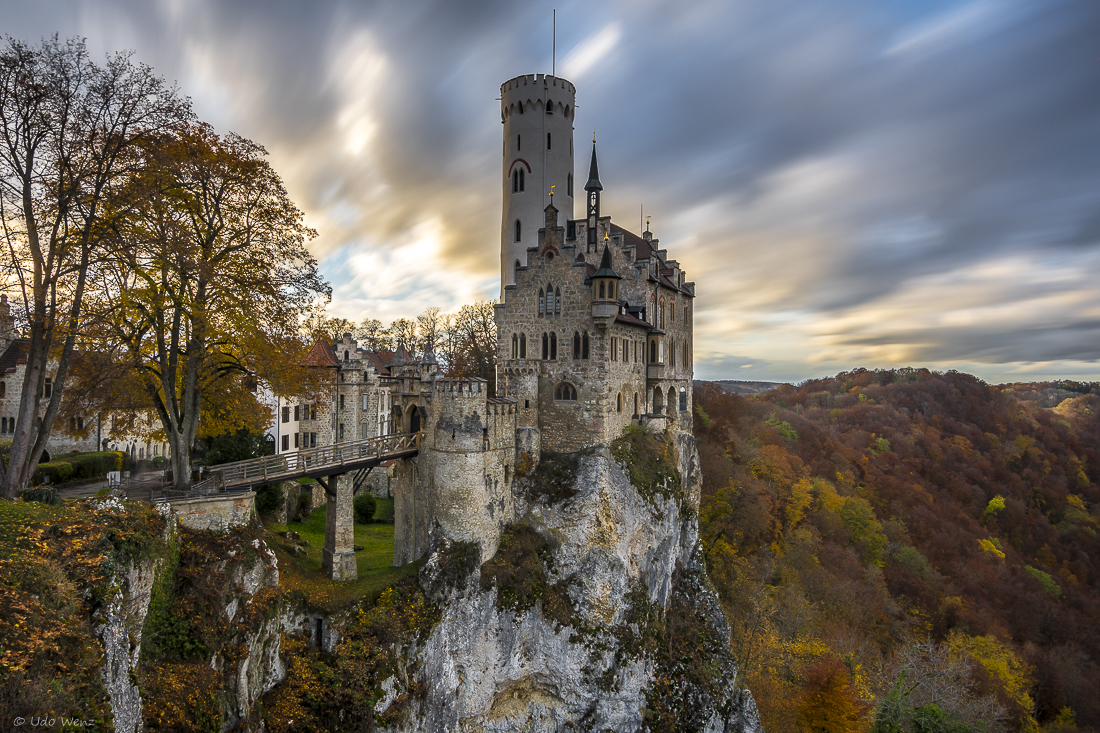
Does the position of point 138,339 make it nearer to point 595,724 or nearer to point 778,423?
point 595,724

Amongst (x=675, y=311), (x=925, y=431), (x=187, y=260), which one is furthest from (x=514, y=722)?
(x=925, y=431)

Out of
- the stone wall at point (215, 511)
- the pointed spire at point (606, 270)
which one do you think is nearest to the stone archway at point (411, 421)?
the stone wall at point (215, 511)

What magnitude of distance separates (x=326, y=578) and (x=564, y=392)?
44.0 feet

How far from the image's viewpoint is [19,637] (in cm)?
878

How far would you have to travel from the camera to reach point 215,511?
55.3ft

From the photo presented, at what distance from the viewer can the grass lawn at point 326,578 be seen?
63.8 ft

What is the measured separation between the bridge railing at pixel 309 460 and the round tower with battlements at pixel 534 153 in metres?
12.1

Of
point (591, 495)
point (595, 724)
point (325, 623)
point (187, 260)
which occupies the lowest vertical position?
point (595, 724)

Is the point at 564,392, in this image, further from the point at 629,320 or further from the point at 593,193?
the point at 593,193

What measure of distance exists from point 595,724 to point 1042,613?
55258 millimetres

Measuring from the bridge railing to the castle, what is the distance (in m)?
0.93

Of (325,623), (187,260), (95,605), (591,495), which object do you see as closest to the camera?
(95,605)

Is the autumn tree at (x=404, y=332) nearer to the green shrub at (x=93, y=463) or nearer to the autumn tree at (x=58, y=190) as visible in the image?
the green shrub at (x=93, y=463)

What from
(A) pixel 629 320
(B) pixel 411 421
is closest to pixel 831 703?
(A) pixel 629 320
